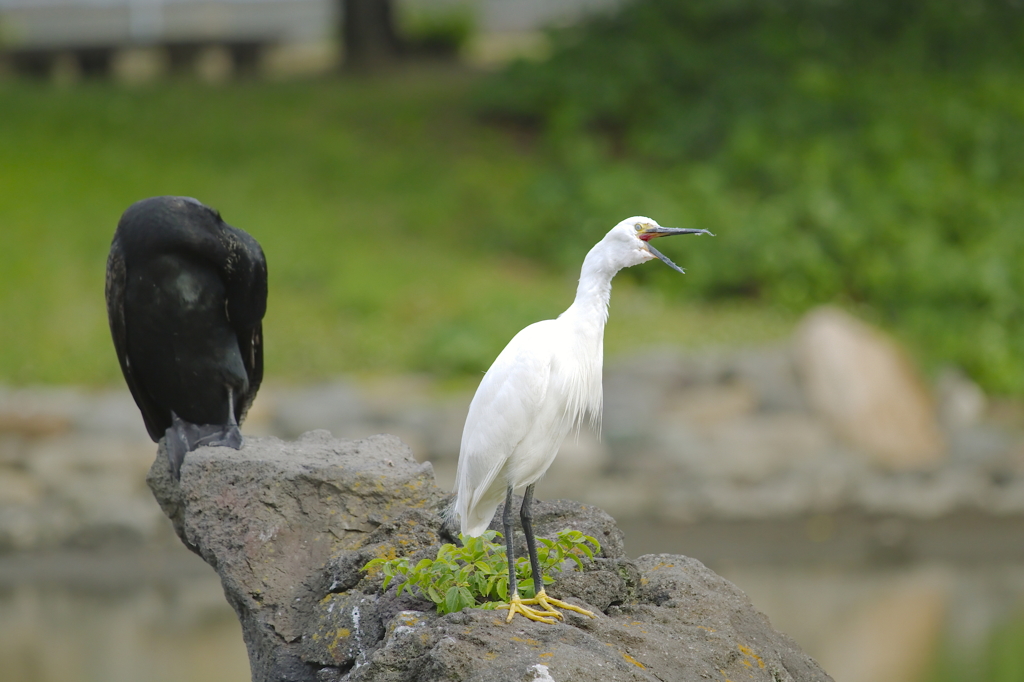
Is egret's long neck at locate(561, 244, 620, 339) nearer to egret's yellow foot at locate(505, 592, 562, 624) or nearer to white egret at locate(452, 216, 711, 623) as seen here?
white egret at locate(452, 216, 711, 623)

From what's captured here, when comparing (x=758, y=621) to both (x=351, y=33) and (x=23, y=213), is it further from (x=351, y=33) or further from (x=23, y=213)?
(x=351, y=33)

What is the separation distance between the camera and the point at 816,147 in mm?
10430

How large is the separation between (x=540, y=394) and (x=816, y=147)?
26.3 feet

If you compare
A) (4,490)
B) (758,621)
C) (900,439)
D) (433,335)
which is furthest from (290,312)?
(758,621)

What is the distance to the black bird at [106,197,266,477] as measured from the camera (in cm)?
393

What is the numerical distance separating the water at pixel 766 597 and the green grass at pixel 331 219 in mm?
1580

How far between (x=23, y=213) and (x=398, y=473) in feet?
25.5

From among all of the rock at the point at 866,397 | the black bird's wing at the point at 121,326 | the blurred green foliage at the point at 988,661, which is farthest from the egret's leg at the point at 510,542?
the rock at the point at 866,397

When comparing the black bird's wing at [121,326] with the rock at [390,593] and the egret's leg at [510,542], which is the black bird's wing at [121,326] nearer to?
the rock at [390,593]

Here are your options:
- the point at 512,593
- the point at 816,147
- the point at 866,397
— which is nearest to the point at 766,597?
the point at 866,397

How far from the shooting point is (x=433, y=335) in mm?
8656

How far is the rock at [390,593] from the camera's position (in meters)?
2.98

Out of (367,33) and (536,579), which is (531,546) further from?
(367,33)

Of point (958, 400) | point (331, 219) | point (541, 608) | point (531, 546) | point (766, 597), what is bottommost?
point (766, 597)
